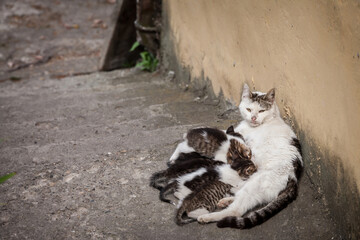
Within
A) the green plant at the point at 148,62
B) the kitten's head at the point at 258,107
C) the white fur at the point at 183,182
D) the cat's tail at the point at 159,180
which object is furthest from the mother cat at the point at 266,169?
the green plant at the point at 148,62

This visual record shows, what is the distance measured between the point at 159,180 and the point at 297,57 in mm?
1362

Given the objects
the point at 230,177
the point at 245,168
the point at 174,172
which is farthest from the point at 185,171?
the point at 245,168

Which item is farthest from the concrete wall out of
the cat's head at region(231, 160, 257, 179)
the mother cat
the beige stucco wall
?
the cat's head at region(231, 160, 257, 179)

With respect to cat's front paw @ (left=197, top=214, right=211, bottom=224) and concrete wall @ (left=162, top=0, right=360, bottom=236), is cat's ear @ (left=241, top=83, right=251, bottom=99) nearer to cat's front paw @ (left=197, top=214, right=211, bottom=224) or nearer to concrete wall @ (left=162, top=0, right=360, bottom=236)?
concrete wall @ (left=162, top=0, right=360, bottom=236)

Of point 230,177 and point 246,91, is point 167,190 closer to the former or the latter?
point 230,177

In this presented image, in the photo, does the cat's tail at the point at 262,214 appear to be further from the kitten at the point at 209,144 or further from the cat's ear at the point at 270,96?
the cat's ear at the point at 270,96

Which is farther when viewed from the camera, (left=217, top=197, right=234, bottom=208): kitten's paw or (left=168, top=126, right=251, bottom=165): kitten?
(left=168, top=126, right=251, bottom=165): kitten

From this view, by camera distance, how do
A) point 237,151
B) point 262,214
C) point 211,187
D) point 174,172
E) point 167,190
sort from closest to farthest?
1. point 262,214
2. point 211,187
3. point 167,190
4. point 174,172
5. point 237,151

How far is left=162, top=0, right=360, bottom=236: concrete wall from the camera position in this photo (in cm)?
224

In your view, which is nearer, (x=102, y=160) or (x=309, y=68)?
(x=309, y=68)

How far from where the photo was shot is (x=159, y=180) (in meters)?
3.02

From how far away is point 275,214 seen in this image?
2609 millimetres

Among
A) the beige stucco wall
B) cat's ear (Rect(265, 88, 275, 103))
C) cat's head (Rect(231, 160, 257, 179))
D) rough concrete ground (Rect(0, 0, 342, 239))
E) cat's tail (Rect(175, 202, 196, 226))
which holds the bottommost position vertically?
rough concrete ground (Rect(0, 0, 342, 239))

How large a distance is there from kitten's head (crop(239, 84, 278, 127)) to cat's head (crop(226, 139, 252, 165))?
0.91 feet
